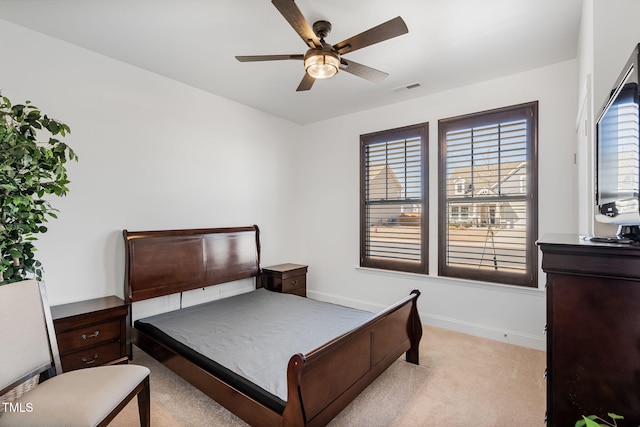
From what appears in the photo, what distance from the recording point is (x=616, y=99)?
125cm

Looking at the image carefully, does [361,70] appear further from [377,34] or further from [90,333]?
[90,333]

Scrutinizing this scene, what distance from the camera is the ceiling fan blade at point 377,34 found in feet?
6.07

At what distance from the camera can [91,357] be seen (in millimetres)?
2455

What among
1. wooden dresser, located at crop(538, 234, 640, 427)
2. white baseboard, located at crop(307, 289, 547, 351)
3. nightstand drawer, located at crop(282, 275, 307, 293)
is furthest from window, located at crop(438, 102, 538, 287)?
wooden dresser, located at crop(538, 234, 640, 427)

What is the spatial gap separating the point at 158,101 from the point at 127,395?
9.66 ft

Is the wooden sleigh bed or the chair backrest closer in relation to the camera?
the chair backrest

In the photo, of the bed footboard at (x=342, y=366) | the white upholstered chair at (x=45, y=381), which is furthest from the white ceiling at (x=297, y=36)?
the bed footboard at (x=342, y=366)

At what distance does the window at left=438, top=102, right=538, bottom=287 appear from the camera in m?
3.25

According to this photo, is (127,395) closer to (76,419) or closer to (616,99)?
(76,419)

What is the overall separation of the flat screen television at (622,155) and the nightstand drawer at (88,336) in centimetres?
342

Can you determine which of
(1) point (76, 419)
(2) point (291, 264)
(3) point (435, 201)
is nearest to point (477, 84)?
(3) point (435, 201)

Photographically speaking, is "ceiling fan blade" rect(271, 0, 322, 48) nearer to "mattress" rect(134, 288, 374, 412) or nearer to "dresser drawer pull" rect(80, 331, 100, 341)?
"mattress" rect(134, 288, 374, 412)

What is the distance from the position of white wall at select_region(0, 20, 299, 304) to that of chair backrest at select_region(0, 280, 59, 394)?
1.13 metres

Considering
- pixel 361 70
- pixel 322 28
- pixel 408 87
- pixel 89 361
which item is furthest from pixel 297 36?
pixel 89 361
